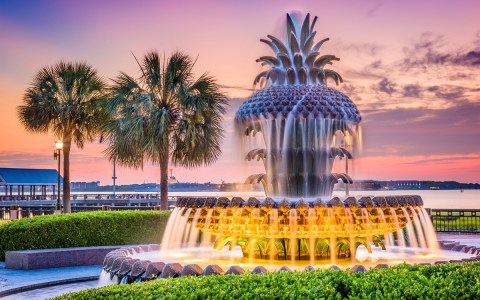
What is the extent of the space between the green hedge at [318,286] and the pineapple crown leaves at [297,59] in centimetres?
488

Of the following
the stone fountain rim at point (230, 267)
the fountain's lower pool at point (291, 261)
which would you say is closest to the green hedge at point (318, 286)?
the stone fountain rim at point (230, 267)

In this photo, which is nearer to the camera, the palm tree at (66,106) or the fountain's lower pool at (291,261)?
the fountain's lower pool at (291,261)

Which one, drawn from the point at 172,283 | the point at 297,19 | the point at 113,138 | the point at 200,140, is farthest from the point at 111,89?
the point at 172,283

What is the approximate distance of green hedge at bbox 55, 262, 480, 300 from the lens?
549 cm

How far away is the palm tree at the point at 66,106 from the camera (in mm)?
29312

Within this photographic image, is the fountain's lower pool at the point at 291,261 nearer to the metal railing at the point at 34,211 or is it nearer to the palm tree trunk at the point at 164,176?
the palm tree trunk at the point at 164,176

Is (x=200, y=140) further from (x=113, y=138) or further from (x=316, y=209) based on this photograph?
(x=316, y=209)

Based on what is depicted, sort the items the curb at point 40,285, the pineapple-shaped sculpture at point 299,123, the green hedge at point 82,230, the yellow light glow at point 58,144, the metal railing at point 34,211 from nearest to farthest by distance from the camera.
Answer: the pineapple-shaped sculpture at point 299,123 < the curb at point 40,285 < the green hedge at point 82,230 < the yellow light glow at point 58,144 < the metal railing at point 34,211

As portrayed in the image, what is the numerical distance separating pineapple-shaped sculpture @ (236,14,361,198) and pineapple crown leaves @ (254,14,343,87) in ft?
0.06

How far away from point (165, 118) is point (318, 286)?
16.6 m

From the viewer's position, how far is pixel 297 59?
10.3 meters

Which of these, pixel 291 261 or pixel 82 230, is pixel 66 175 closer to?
pixel 82 230

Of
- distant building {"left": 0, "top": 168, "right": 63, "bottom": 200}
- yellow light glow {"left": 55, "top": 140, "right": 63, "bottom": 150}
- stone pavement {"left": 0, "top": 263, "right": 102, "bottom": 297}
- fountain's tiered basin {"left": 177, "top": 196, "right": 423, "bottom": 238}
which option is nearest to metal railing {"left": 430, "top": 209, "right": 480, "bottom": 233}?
stone pavement {"left": 0, "top": 263, "right": 102, "bottom": 297}

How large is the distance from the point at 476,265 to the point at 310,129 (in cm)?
400
